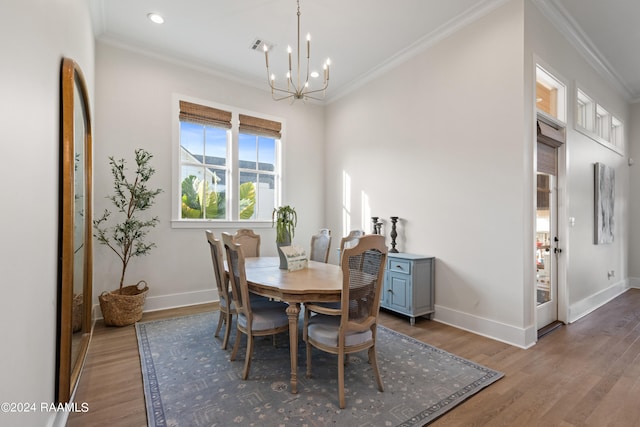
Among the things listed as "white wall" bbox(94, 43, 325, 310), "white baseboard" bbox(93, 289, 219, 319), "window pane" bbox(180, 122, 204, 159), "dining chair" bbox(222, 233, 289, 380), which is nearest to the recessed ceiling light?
"white wall" bbox(94, 43, 325, 310)

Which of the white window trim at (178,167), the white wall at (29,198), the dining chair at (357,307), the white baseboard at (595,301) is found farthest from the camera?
the white window trim at (178,167)

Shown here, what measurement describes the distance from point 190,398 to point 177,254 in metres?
2.53

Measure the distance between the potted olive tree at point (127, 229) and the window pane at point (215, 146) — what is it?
0.82 meters

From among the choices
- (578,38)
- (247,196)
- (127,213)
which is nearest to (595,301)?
(578,38)

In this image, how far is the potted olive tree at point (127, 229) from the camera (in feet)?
11.2

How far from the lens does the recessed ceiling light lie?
340 centimetres

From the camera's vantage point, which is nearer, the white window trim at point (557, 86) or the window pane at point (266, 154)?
the white window trim at point (557, 86)

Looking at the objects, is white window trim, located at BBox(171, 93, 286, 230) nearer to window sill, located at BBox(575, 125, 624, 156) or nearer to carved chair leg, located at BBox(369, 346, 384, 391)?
carved chair leg, located at BBox(369, 346, 384, 391)

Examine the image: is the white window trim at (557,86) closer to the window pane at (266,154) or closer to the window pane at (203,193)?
the window pane at (266,154)

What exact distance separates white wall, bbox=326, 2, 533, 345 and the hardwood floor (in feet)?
1.26

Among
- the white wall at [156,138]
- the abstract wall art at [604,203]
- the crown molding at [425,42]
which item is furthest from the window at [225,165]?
the abstract wall art at [604,203]

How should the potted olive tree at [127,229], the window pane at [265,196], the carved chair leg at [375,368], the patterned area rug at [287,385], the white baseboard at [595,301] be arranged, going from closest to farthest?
the patterned area rug at [287,385], the carved chair leg at [375,368], the potted olive tree at [127,229], the white baseboard at [595,301], the window pane at [265,196]

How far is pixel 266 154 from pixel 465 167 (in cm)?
313

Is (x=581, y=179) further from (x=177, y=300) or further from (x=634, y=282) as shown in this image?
(x=177, y=300)
